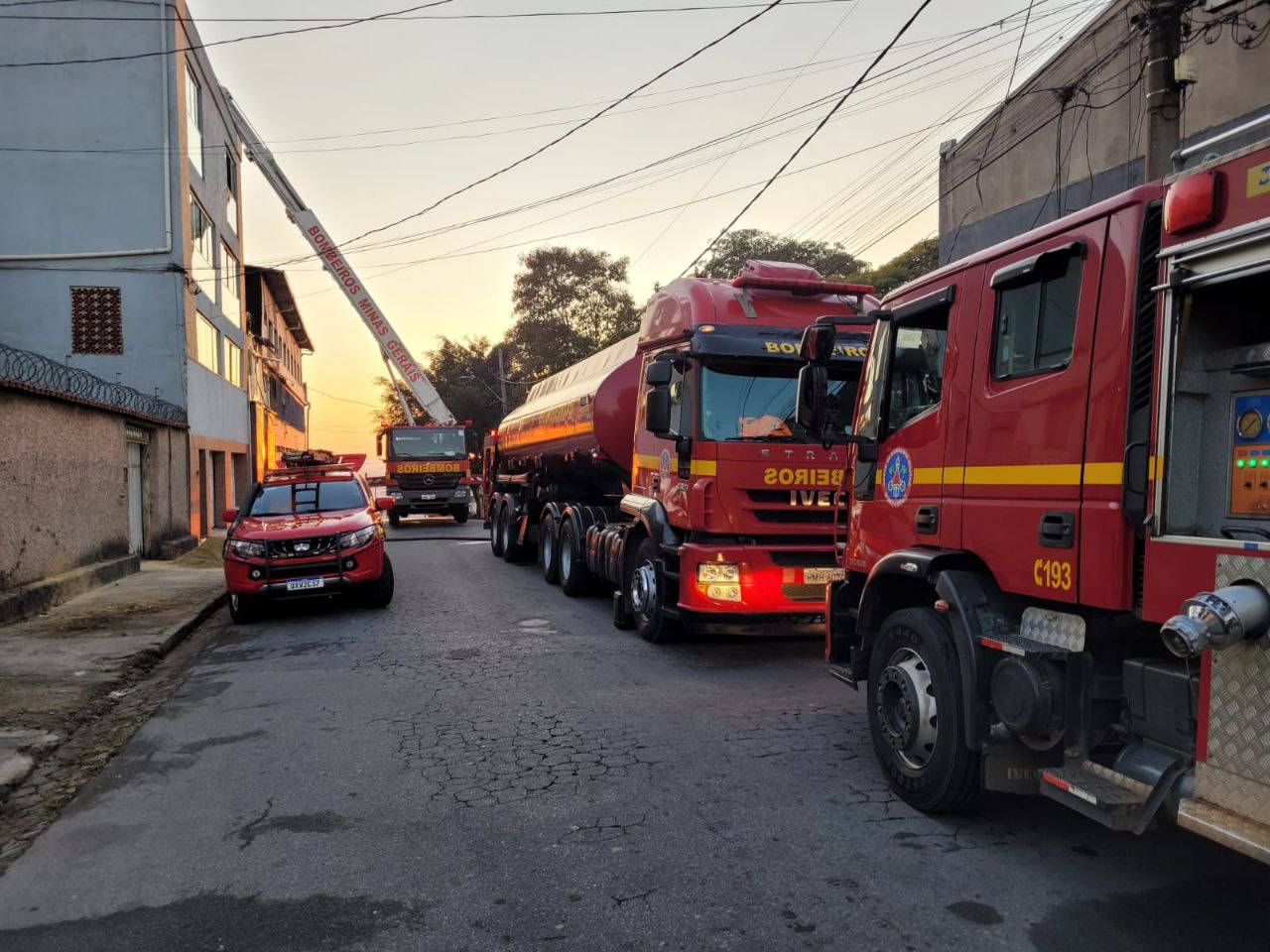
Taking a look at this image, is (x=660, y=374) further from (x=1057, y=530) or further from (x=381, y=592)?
(x=381, y=592)

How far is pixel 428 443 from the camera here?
2742 cm

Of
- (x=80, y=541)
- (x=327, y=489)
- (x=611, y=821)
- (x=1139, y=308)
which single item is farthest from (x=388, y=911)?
(x=80, y=541)

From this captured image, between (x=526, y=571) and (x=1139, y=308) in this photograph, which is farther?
(x=526, y=571)

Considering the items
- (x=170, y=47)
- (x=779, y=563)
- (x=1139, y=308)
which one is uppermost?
(x=170, y=47)

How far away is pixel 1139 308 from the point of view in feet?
10.5

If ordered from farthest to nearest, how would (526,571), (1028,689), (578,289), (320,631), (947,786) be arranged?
(578,289), (526,571), (320,631), (947,786), (1028,689)

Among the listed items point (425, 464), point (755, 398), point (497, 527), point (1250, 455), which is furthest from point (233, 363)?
point (1250, 455)

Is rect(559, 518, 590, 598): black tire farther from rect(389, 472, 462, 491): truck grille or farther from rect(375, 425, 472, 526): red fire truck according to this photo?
rect(389, 472, 462, 491): truck grille

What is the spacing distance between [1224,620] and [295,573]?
9.30 m

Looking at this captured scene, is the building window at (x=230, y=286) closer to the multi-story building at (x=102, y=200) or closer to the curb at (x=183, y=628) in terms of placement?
the multi-story building at (x=102, y=200)

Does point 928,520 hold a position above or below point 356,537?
above

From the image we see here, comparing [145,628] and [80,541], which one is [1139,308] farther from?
[80,541]

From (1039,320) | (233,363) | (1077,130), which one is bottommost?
(1039,320)

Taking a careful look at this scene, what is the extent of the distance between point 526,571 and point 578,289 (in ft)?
121
